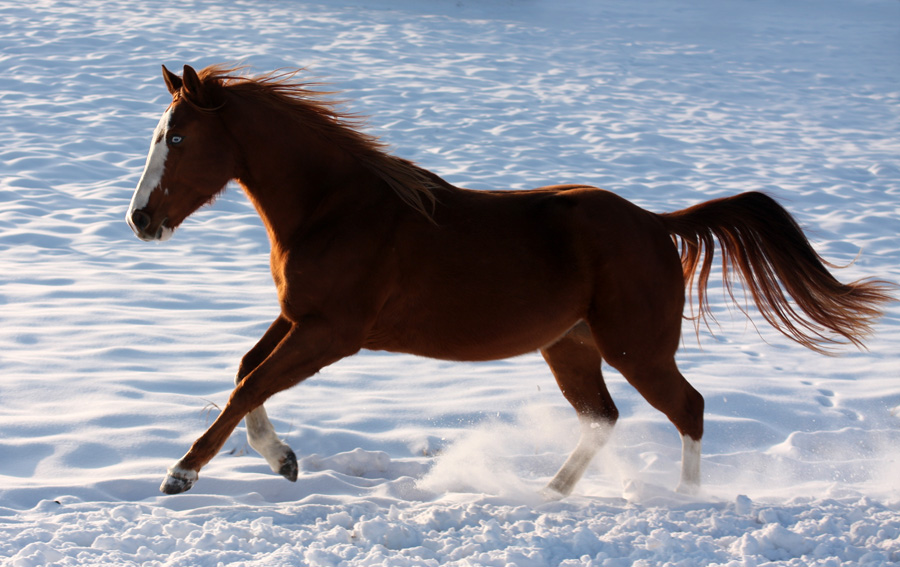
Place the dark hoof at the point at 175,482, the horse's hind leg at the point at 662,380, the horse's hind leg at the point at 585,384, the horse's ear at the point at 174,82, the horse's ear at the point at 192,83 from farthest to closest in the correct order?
1. the horse's hind leg at the point at 585,384
2. the horse's hind leg at the point at 662,380
3. the horse's ear at the point at 174,82
4. the horse's ear at the point at 192,83
5. the dark hoof at the point at 175,482

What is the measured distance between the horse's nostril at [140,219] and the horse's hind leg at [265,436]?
1.96 ft

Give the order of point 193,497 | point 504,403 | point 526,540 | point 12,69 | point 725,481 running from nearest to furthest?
point 526,540
point 193,497
point 725,481
point 504,403
point 12,69

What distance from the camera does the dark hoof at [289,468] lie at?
3.19 meters

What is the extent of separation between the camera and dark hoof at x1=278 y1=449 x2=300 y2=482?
10.5 feet

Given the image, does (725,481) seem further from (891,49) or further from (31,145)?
(891,49)

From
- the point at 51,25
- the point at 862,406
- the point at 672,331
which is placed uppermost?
the point at 51,25

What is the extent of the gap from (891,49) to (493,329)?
722 inches

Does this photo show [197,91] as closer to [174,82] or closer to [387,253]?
[174,82]

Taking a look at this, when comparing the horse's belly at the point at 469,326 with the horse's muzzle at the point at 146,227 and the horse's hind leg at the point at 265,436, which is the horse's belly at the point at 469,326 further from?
the horse's muzzle at the point at 146,227

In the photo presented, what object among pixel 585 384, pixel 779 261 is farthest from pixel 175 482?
pixel 779 261

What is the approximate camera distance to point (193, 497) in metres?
3.15

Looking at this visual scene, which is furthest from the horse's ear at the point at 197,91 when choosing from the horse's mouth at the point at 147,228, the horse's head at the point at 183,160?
the horse's mouth at the point at 147,228

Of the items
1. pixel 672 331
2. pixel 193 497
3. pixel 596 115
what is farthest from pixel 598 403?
pixel 596 115

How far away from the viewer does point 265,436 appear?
10.4 ft
